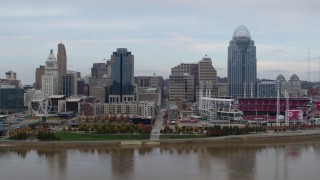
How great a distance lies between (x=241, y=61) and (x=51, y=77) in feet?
50.5

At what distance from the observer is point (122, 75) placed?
33.2 meters

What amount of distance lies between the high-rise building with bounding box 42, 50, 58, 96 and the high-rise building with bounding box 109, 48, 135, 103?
5.59 metres

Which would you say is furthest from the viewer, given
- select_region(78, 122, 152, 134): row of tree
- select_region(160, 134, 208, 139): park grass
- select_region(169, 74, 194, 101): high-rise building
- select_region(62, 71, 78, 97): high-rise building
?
select_region(62, 71, 78, 97): high-rise building

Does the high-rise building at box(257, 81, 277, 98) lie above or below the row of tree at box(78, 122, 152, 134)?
above

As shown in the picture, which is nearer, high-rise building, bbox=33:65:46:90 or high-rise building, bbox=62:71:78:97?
high-rise building, bbox=62:71:78:97

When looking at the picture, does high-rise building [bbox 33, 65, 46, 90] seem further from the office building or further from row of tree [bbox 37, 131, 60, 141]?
row of tree [bbox 37, 131, 60, 141]

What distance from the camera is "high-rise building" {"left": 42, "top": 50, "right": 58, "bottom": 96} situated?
3678 centimetres

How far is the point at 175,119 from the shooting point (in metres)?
23.4

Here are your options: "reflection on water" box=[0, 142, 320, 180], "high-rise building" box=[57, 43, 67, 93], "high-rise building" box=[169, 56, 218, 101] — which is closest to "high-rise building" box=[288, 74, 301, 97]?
"high-rise building" box=[169, 56, 218, 101]

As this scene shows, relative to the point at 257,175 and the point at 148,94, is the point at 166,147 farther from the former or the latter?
the point at 148,94

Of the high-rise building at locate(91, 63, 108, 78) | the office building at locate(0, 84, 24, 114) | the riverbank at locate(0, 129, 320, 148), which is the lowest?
the riverbank at locate(0, 129, 320, 148)

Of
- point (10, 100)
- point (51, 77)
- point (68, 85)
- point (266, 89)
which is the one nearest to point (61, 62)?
point (68, 85)

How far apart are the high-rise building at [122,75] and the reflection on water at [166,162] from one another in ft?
59.2

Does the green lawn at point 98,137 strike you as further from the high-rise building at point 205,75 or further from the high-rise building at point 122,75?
the high-rise building at point 205,75
